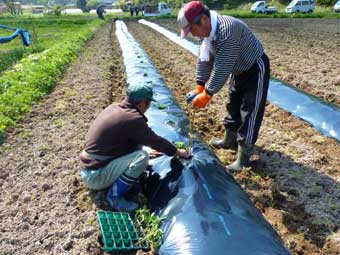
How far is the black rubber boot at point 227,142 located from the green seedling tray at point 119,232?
1.93m

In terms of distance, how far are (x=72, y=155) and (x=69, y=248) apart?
1.77 m

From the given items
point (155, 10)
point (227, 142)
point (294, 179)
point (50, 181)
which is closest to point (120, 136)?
point (50, 181)

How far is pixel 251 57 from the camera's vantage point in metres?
3.82

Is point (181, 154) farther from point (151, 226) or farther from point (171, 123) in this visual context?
point (171, 123)

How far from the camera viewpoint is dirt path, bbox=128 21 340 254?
3311 millimetres

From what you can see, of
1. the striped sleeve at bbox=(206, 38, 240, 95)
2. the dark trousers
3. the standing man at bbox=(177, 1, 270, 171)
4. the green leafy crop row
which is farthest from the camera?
the green leafy crop row

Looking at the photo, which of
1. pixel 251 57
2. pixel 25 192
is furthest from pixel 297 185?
pixel 25 192

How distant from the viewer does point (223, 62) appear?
3654 mm

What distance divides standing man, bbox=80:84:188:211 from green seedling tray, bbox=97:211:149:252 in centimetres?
17

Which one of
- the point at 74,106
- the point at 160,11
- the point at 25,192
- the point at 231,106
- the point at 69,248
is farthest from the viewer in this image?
the point at 160,11

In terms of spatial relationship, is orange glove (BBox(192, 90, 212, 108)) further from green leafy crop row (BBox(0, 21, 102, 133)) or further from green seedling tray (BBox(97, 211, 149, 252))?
green leafy crop row (BBox(0, 21, 102, 133))

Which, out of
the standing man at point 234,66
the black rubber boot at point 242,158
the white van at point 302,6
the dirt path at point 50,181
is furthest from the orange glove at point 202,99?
the white van at point 302,6

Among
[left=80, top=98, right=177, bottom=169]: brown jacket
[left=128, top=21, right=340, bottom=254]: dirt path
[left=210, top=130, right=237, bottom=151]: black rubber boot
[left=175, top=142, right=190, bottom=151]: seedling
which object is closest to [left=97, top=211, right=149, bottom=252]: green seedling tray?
[left=80, top=98, right=177, bottom=169]: brown jacket

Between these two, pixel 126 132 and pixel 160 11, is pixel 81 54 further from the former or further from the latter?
pixel 160 11
